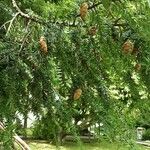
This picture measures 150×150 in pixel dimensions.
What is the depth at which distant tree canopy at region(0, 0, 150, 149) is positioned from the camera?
114 centimetres

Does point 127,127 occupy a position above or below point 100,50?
below

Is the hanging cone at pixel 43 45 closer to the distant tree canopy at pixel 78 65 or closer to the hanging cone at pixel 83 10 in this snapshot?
the distant tree canopy at pixel 78 65

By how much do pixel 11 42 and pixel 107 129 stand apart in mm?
334

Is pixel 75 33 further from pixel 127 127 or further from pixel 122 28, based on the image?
pixel 127 127

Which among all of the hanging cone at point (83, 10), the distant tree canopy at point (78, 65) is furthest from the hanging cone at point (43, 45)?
the hanging cone at point (83, 10)

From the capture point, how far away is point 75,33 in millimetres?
1208

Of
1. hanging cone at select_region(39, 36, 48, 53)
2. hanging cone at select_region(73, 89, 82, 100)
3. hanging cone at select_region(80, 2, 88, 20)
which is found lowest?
hanging cone at select_region(73, 89, 82, 100)

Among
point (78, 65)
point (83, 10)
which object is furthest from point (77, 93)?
point (83, 10)

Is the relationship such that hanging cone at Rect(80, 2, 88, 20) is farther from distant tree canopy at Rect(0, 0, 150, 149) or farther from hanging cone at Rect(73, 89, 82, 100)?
hanging cone at Rect(73, 89, 82, 100)

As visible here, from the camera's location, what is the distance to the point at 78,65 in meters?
1.20

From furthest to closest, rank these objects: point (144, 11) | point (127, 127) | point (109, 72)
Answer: point (109, 72), point (127, 127), point (144, 11)

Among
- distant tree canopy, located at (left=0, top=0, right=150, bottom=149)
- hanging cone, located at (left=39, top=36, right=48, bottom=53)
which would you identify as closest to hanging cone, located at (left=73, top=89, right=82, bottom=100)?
distant tree canopy, located at (left=0, top=0, right=150, bottom=149)

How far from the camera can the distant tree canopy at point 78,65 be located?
1139 millimetres

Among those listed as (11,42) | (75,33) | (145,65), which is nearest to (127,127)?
(145,65)
